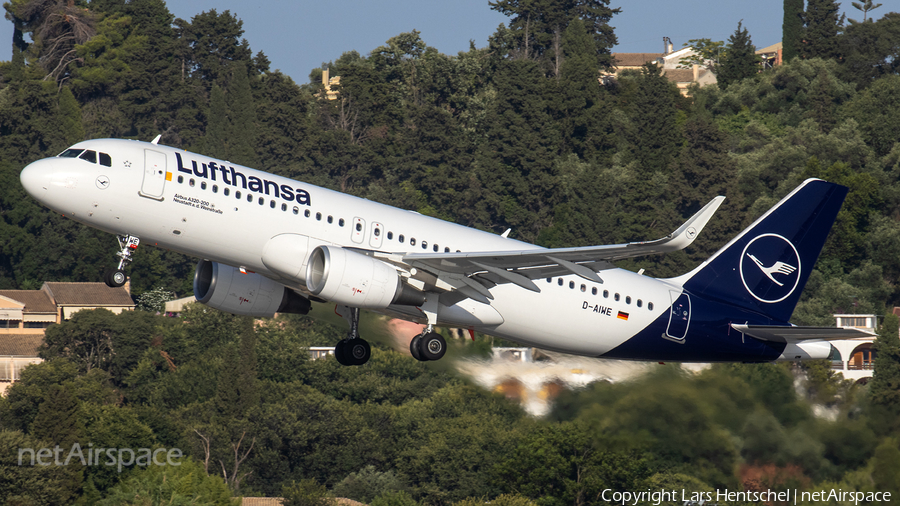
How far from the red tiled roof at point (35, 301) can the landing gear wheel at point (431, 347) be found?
99.3 metres

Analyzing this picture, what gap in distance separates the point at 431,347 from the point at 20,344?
100.0 metres

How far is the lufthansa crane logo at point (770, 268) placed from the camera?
36.9 m

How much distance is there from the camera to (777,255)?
3734cm

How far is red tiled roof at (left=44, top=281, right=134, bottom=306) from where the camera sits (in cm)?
12412

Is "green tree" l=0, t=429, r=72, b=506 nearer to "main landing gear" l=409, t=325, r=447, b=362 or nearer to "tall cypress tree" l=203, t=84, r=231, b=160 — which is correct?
"tall cypress tree" l=203, t=84, r=231, b=160

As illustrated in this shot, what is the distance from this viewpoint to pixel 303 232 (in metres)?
31.0

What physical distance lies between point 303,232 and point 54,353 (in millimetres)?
93547

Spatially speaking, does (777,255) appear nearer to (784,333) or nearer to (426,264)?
(784,333)

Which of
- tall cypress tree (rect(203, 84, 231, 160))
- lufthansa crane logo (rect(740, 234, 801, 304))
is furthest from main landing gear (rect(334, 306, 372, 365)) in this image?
tall cypress tree (rect(203, 84, 231, 160))

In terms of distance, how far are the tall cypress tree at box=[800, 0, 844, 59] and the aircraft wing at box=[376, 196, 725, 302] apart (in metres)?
133

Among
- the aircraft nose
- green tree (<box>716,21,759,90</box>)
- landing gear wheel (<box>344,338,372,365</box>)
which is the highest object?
green tree (<box>716,21,759,90</box>)

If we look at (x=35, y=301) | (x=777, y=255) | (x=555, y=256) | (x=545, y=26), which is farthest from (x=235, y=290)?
(x=545, y=26)

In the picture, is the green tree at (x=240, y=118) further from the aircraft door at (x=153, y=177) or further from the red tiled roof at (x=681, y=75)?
the aircraft door at (x=153, y=177)

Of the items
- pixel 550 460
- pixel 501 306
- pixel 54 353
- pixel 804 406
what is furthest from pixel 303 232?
pixel 54 353
